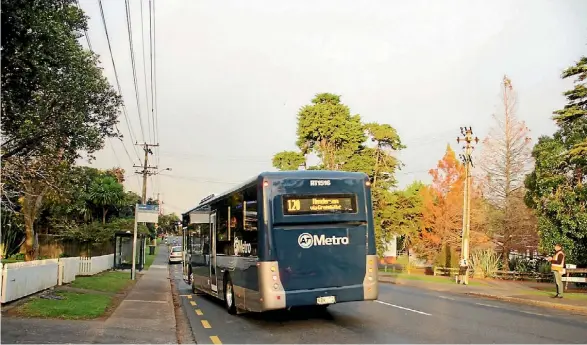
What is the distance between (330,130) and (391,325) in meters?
36.4

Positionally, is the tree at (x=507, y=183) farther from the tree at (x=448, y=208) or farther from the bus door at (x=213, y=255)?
the bus door at (x=213, y=255)

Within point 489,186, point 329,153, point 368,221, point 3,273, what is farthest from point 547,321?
point 329,153

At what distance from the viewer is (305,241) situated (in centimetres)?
1134

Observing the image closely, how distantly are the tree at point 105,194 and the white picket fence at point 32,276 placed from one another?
21.7 m

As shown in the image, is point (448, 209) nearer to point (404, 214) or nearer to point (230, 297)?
point (404, 214)

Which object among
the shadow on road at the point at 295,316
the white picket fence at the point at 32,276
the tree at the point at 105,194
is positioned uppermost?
the tree at the point at 105,194

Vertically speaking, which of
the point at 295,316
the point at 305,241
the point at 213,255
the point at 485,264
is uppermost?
the point at 305,241

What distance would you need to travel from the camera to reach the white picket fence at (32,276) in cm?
1289

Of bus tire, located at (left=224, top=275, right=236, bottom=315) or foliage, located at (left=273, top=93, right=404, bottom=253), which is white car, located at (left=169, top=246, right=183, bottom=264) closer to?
foliage, located at (left=273, top=93, right=404, bottom=253)

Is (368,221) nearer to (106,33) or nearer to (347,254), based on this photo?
(347,254)

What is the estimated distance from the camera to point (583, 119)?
1005 inches

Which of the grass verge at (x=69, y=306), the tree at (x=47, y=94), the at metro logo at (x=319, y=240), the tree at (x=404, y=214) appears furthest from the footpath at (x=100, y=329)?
the tree at (x=404, y=214)

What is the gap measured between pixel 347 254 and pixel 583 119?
19152mm

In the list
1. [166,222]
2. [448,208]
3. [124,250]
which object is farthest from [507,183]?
[166,222]
